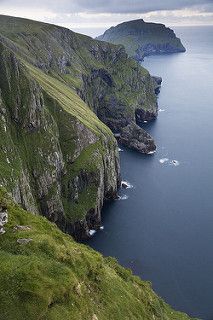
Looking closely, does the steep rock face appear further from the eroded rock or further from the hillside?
the eroded rock

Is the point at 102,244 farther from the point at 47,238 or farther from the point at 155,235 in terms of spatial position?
the point at 47,238

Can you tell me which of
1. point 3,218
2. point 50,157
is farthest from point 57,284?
point 50,157

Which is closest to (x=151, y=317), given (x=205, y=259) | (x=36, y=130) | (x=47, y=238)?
(x=47, y=238)

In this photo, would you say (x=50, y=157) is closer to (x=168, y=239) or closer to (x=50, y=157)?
(x=50, y=157)

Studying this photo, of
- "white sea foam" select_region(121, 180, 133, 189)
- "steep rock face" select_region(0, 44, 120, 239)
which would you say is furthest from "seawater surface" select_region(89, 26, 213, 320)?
"steep rock face" select_region(0, 44, 120, 239)

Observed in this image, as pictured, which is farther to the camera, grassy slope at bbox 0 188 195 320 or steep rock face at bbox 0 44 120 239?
steep rock face at bbox 0 44 120 239

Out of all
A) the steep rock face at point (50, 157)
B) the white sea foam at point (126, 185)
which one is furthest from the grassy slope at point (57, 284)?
the white sea foam at point (126, 185)
